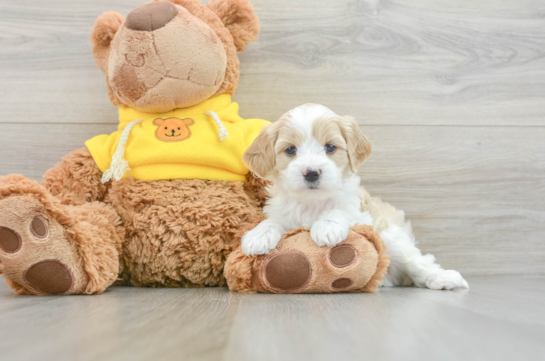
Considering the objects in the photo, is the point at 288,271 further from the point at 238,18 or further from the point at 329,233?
the point at 238,18

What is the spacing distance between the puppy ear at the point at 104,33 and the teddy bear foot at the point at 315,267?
90 cm

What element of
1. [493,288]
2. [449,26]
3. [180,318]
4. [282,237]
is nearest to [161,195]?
[282,237]

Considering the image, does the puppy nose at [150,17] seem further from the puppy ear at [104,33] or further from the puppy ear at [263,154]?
the puppy ear at [263,154]

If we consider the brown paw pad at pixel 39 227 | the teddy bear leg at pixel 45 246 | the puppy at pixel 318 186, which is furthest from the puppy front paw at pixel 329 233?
the brown paw pad at pixel 39 227

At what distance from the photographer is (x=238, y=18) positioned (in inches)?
60.1

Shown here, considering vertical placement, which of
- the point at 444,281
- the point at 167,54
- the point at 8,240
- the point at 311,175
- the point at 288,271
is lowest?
the point at 444,281

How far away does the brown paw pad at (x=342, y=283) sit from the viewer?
44.8 inches

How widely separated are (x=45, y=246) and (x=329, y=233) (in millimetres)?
757

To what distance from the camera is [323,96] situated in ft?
5.85

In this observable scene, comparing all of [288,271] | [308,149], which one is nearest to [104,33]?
[308,149]

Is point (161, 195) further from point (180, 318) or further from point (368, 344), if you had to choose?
point (368, 344)

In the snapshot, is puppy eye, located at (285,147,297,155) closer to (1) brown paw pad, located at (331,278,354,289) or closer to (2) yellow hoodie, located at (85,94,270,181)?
(2) yellow hoodie, located at (85,94,270,181)

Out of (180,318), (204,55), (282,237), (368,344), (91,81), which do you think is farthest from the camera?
(91,81)

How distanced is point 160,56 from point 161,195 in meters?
0.45
